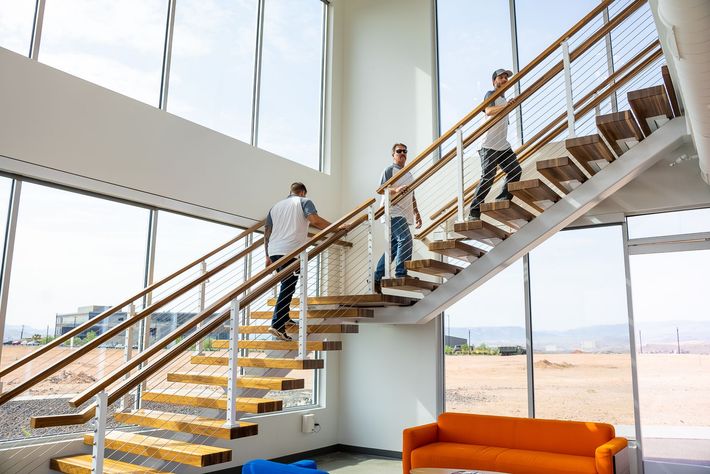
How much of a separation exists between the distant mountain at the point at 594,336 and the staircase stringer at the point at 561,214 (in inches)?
54.8

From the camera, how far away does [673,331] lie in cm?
596

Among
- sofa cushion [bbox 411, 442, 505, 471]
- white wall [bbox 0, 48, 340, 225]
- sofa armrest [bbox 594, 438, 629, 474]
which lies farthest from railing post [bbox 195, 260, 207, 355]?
sofa armrest [bbox 594, 438, 629, 474]

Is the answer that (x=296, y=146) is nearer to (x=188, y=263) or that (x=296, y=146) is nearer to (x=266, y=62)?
(x=266, y=62)

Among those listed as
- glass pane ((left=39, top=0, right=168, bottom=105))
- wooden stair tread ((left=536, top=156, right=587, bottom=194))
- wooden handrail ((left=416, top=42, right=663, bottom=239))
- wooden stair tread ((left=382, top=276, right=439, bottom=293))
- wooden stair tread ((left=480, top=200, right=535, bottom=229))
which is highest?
glass pane ((left=39, top=0, right=168, bottom=105))

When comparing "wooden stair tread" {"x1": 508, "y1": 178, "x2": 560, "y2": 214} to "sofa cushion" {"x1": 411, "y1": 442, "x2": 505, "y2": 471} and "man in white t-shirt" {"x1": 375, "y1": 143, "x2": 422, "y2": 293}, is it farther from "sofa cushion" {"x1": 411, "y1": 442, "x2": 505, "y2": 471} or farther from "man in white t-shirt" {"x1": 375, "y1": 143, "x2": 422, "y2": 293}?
"sofa cushion" {"x1": 411, "y1": 442, "x2": 505, "y2": 471}

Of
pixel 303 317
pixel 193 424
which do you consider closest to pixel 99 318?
pixel 193 424

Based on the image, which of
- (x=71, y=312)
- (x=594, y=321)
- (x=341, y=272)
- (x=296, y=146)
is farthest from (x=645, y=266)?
(x=71, y=312)

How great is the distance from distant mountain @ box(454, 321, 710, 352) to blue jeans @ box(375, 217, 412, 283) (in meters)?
1.90

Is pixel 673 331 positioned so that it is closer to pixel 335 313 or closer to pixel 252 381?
pixel 335 313

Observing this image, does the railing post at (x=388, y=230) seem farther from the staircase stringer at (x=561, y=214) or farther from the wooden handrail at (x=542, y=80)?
the staircase stringer at (x=561, y=214)

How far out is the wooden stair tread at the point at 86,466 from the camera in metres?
3.90

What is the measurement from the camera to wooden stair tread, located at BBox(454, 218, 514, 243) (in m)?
4.94

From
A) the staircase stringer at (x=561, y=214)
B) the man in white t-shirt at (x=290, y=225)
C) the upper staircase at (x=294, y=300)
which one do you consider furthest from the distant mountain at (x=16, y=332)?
the staircase stringer at (x=561, y=214)

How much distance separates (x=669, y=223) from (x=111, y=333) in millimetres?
5385
